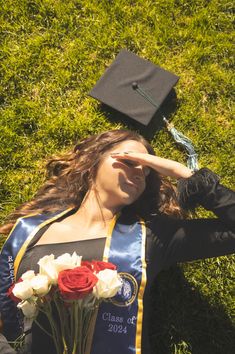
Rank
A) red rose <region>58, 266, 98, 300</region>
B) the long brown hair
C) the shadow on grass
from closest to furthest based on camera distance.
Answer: red rose <region>58, 266, 98, 300</region>
the long brown hair
the shadow on grass

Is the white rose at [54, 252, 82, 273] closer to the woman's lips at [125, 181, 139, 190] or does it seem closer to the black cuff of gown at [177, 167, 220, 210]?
the woman's lips at [125, 181, 139, 190]

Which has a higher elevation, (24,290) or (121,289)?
(24,290)

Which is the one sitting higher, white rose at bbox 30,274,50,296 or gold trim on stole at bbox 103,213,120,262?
white rose at bbox 30,274,50,296

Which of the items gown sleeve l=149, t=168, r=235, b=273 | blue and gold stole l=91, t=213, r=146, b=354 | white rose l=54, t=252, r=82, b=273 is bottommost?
blue and gold stole l=91, t=213, r=146, b=354

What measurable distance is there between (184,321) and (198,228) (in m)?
0.97

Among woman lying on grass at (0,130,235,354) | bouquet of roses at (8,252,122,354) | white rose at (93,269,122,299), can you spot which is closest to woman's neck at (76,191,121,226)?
woman lying on grass at (0,130,235,354)

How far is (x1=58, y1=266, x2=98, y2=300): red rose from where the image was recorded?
2.11 m

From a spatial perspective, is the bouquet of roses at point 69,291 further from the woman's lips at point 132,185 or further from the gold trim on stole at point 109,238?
the woman's lips at point 132,185

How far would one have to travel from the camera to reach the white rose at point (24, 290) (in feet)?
7.16

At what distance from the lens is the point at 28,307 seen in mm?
2283

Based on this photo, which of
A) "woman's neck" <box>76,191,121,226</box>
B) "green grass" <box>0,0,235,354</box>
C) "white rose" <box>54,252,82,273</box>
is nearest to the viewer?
"white rose" <box>54,252,82,273</box>

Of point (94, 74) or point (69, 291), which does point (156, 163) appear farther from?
point (94, 74)

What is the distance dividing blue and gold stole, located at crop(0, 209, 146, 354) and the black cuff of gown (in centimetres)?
34

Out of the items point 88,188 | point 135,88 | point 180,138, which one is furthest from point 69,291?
point 135,88
